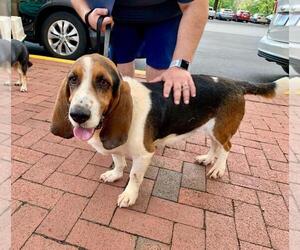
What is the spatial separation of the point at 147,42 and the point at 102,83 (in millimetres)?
1117

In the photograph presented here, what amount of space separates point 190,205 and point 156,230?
42cm

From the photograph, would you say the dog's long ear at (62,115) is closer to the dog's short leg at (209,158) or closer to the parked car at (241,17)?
the dog's short leg at (209,158)

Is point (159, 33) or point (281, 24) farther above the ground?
point (159, 33)

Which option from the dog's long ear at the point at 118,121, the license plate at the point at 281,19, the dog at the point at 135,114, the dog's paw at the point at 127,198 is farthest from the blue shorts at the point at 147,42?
the license plate at the point at 281,19

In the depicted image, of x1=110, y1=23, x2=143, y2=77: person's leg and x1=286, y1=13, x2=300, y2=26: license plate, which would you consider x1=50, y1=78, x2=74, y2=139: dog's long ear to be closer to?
x1=110, y1=23, x2=143, y2=77: person's leg

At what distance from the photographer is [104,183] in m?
2.79

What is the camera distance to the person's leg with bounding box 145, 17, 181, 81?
2.80 m

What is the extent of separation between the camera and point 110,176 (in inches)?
110

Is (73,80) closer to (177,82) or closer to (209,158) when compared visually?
(177,82)

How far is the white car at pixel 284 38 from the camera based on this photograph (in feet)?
19.9

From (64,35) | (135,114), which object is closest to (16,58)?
(64,35)

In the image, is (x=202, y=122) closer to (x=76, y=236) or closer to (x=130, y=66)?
(x=130, y=66)

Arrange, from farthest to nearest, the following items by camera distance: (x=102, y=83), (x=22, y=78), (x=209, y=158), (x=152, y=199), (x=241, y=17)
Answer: (x=241, y=17)
(x=22, y=78)
(x=209, y=158)
(x=152, y=199)
(x=102, y=83)

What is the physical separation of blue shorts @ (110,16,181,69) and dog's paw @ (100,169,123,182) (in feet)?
3.32
